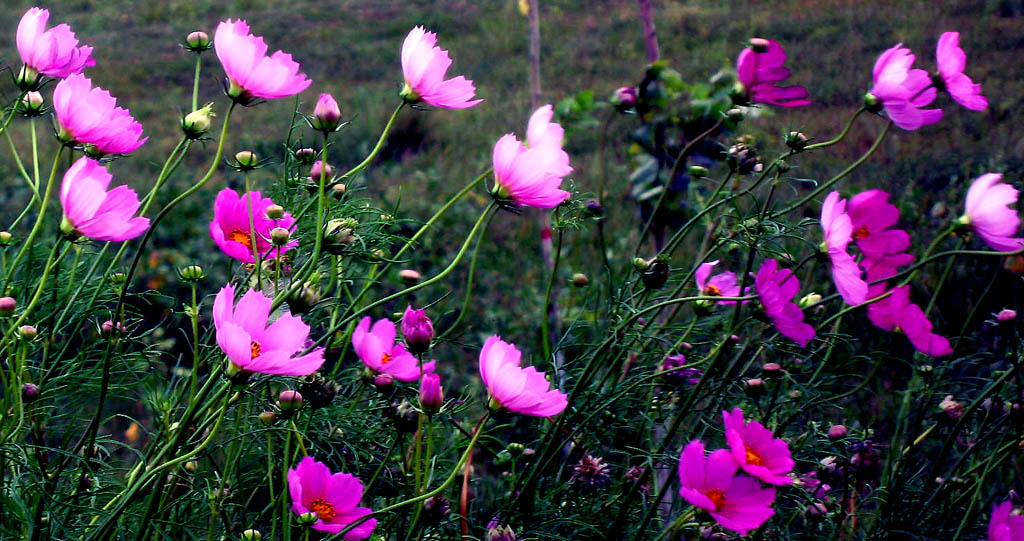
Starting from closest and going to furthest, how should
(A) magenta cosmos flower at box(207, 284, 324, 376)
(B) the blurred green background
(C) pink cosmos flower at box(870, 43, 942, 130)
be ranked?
(A) magenta cosmos flower at box(207, 284, 324, 376) < (C) pink cosmos flower at box(870, 43, 942, 130) < (B) the blurred green background

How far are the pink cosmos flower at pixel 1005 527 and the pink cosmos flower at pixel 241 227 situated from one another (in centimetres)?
56

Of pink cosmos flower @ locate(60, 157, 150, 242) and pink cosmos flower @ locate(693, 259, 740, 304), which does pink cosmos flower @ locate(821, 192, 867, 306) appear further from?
pink cosmos flower @ locate(60, 157, 150, 242)

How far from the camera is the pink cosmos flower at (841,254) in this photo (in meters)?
0.58

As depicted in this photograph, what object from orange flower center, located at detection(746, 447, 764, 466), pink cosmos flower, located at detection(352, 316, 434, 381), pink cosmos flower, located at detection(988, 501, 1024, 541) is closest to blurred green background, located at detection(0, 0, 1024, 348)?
pink cosmos flower, located at detection(352, 316, 434, 381)

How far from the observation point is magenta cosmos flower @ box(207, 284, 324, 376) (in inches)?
18.2

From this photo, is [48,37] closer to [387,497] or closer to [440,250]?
[387,497]

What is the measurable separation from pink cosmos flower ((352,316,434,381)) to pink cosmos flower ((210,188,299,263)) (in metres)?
0.09

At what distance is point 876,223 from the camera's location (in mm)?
715

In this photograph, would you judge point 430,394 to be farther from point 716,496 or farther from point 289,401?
point 716,496

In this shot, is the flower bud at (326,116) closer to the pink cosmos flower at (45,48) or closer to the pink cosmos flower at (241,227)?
the pink cosmos flower at (241,227)

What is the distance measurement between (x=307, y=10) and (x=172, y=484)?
10.1 metres

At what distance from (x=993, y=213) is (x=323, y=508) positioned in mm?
526

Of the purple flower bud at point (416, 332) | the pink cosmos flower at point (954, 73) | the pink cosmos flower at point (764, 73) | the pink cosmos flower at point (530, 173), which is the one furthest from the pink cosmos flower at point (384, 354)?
the pink cosmos flower at point (954, 73)

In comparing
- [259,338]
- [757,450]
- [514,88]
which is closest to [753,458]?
[757,450]
